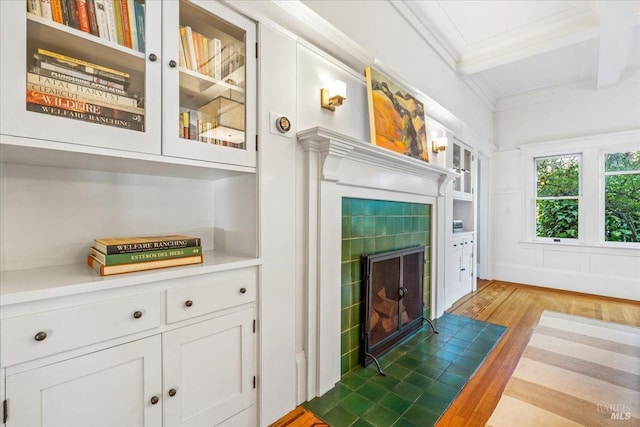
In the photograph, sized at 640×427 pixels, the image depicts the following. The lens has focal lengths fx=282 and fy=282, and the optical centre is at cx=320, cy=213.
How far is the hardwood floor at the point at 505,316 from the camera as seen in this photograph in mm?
1782

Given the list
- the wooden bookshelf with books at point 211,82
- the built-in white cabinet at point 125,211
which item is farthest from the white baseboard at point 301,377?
the wooden bookshelf with books at point 211,82

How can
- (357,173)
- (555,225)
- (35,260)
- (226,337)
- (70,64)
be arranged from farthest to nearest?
(555,225) < (357,173) < (226,337) < (35,260) < (70,64)

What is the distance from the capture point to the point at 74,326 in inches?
39.5

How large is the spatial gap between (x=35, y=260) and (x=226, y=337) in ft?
2.91

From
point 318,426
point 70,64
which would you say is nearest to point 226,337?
point 318,426

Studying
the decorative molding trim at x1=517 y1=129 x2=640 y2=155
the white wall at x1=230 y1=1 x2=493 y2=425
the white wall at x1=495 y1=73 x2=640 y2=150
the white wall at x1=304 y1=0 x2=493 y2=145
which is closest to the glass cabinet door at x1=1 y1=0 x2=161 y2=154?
the white wall at x1=230 y1=1 x2=493 y2=425

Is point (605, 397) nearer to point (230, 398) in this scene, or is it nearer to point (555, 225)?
point (230, 398)

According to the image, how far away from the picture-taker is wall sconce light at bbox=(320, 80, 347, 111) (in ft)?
6.27

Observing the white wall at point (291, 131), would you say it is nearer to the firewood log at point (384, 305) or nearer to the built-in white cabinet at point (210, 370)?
the built-in white cabinet at point (210, 370)

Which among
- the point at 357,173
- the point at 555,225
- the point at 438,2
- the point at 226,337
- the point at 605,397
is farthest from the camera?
Result: the point at 555,225

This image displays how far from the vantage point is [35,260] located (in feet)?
3.94

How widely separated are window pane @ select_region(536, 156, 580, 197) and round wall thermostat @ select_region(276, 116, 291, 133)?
502 centimetres

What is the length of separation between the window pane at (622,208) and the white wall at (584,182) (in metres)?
0.15

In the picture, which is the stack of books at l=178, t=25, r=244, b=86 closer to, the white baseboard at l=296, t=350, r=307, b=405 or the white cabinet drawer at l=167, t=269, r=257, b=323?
the white cabinet drawer at l=167, t=269, r=257, b=323
